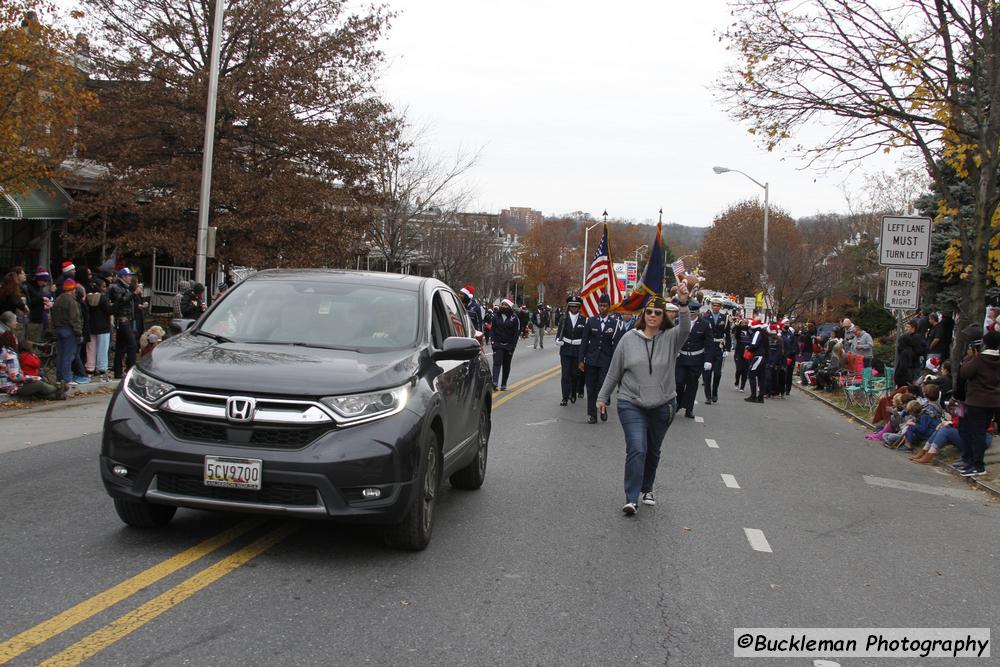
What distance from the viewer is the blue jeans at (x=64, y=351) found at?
14188mm

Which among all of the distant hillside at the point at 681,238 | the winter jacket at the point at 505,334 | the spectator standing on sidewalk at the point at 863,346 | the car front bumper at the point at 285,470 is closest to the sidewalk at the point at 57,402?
the winter jacket at the point at 505,334

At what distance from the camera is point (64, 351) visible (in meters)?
14.3

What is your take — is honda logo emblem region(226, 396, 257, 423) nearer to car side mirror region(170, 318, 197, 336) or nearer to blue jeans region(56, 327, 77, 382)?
car side mirror region(170, 318, 197, 336)

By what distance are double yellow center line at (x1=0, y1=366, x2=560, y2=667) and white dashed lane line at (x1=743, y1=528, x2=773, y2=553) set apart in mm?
3316

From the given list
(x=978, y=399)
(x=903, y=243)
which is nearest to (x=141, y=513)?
(x=978, y=399)

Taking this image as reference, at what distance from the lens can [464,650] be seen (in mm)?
4336

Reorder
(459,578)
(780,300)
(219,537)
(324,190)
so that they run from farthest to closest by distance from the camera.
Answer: (780,300)
(324,190)
(219,537)
(459,578)

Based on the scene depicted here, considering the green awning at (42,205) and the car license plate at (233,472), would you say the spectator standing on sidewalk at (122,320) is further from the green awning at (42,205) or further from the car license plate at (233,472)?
the car license plate at (233,472)

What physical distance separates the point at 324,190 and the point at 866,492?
18148mm

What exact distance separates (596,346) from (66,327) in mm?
8146

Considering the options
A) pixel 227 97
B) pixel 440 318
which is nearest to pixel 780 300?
pixel 227 97

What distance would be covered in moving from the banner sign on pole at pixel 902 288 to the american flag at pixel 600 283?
450cm

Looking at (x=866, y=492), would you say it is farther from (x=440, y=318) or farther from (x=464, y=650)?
(x=464, y=650)

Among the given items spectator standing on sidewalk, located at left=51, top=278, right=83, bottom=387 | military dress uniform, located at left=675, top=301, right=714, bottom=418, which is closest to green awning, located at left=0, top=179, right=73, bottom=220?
spectator standing on sidewalk, located at left=51, top=278, right=83, bottom=387
